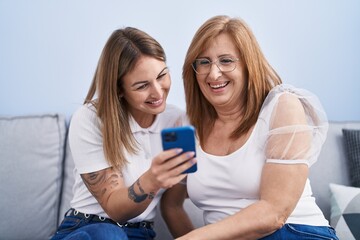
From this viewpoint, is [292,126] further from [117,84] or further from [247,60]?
[117,84]

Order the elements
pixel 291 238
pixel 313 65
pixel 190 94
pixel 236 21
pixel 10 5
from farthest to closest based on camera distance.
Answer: pixel 313 65 < pixel 10 5 < pixel 190 94 < pixel 236 21 < pixel 291 238

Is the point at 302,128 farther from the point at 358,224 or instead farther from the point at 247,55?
the point at 358,224

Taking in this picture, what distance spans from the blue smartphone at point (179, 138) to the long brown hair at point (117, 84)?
35 cm

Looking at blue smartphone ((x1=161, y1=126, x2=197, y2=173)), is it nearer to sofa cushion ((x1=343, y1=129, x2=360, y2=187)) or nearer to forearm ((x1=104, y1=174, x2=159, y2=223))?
forearm ((x1=104, y1=174, x2=159, y2=223))

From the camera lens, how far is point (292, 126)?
115cm

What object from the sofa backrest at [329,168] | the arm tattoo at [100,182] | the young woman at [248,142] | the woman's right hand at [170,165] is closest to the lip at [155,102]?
the young woman at [248,142]

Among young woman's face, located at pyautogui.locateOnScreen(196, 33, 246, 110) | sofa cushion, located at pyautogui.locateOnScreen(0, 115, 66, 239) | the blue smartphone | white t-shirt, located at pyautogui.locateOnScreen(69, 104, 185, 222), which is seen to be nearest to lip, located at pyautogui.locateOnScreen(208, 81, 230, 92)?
young woman's face, located at pyautogui.locateOnScreen(196, 33, 246, 110)

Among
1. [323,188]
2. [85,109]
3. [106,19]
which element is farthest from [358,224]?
[106,19]

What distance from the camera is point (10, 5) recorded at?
179cm

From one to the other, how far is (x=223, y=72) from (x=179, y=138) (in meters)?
0.36

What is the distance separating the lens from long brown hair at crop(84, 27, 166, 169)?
1283 millimetres

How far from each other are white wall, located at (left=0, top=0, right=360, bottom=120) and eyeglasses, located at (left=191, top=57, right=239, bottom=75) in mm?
555

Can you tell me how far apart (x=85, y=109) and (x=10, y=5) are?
2.40 feet

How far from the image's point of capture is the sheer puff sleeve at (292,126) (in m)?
1.14
